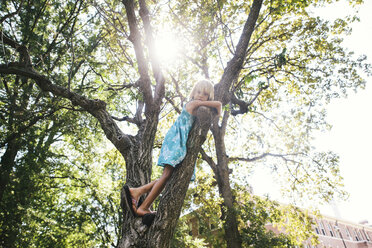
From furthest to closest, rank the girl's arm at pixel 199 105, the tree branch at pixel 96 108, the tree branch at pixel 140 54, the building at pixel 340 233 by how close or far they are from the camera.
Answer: the building at pixel 340 233
the tree branch at pixel 140 54
the tree branch at pixel 96 108
the girl's arm at pixel 199 105

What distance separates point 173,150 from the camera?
2.63m

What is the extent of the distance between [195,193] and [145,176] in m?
8.09

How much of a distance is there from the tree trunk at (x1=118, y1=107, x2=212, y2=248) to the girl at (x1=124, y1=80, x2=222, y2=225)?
0.19 m

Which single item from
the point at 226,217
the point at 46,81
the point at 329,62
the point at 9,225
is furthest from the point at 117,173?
the point at 329,62

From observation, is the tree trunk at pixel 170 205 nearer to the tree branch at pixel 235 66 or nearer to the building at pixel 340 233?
the tree branch at pixel 235 66

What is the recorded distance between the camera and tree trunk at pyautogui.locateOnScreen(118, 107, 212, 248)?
1.96 metres

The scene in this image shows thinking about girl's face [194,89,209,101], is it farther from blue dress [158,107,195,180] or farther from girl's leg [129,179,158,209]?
girl's leg [129,179,158,209]

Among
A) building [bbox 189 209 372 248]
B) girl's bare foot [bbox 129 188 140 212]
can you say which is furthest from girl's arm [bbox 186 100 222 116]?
building [bbox 189 209 372 248]

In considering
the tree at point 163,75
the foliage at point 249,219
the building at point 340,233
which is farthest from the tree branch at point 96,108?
the building at point 340,233

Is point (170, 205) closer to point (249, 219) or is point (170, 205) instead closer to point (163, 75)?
point (163, 75)

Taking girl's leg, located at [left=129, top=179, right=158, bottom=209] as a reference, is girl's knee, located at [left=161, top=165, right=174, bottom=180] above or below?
above

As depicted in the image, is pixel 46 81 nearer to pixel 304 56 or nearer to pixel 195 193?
pixel 195 193

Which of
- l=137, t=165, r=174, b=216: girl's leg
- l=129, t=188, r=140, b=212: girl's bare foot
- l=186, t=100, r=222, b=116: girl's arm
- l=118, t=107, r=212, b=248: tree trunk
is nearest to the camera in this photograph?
l=118, t=107, r=212, b=248: tree trunk

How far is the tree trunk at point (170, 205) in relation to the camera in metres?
1.96
